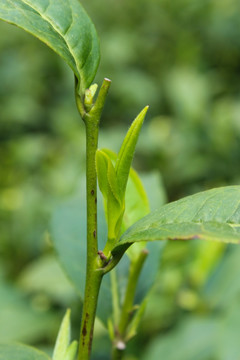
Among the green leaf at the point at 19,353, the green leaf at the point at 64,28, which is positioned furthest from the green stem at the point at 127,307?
the green leaf at the point at 64,28

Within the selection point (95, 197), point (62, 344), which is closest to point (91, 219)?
point (95, 197)

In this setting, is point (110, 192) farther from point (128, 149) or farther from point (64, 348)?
point (64, 348)

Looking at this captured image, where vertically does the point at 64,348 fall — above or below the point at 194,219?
below

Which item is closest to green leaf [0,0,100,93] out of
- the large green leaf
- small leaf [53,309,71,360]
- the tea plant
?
the tea plant

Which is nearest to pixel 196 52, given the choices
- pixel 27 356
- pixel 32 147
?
pixel 32 147

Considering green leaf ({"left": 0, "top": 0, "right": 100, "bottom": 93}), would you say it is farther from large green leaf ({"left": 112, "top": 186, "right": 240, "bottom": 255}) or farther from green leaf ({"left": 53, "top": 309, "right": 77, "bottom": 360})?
green leaf ({"left": 53, "top": 309, "right": 77, "bottom": 360})

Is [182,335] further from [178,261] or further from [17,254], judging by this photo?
[17,254]
